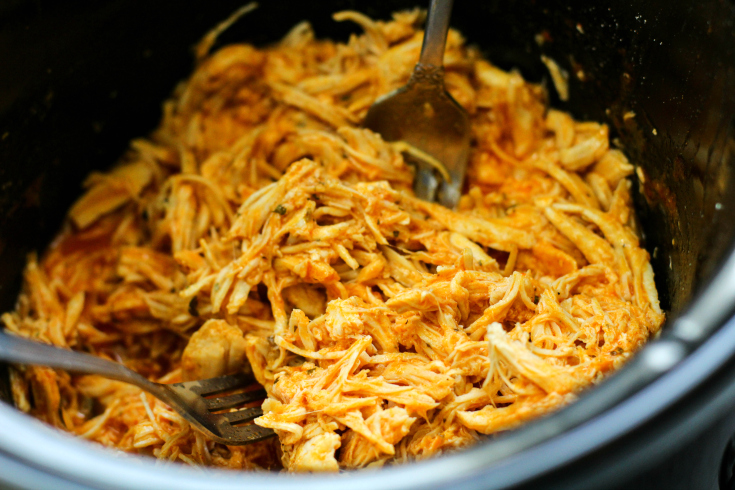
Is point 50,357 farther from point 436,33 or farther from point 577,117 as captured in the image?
point 577,117

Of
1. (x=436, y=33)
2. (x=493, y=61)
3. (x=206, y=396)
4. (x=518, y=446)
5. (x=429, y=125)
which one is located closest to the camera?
(x=518, y=446)

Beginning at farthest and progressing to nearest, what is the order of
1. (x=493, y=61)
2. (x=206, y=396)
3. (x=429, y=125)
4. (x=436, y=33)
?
(x=493, y=61), (x=429, y=125), (x=436, y=33), (x=206, y=396)

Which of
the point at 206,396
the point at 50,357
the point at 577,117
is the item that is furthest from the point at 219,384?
the point at 577,117

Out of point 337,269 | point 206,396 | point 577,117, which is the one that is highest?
point 577,117

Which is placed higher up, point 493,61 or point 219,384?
point 493,61

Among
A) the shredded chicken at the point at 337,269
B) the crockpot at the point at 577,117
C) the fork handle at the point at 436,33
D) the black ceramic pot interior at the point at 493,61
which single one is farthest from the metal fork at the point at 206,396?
the fork handle at the point at 436,33

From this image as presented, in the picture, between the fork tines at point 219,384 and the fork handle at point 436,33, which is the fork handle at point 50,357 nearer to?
the fork tines at point 219,384
